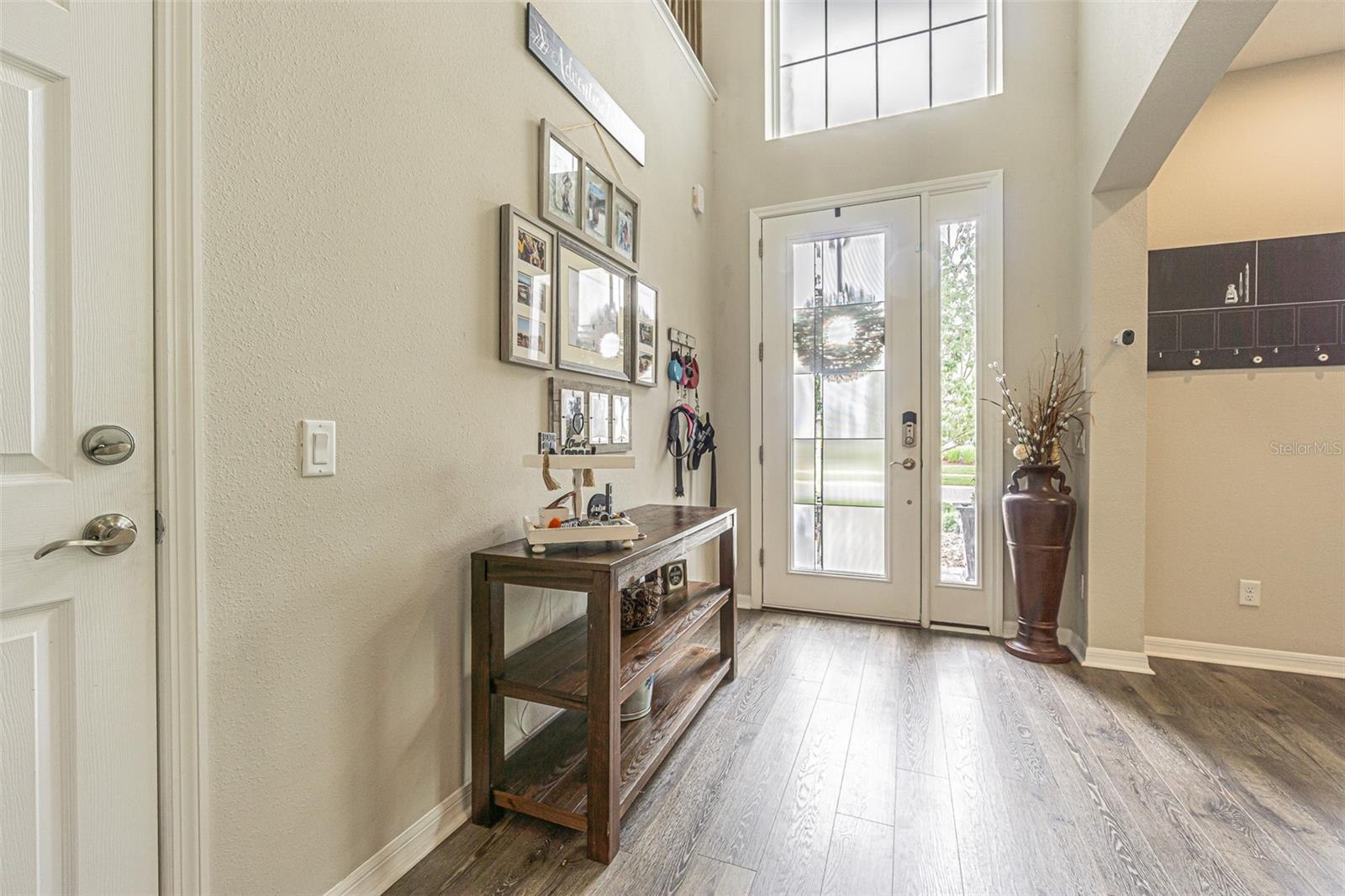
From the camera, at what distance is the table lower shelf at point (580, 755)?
1.45 m

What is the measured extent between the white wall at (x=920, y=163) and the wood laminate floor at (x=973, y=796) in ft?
2.73

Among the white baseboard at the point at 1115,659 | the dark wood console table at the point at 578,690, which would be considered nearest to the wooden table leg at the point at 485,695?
the dark wood console table at the point at 578,690

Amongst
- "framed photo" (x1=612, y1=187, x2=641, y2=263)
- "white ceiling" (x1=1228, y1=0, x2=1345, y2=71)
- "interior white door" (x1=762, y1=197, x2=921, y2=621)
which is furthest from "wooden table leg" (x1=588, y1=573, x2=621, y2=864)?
"white ceiling" (x1=1228, y1=0, x2=1345, y2=71)

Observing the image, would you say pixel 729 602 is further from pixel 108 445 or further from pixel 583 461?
pixel 108 445

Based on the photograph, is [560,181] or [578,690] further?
[560,181]

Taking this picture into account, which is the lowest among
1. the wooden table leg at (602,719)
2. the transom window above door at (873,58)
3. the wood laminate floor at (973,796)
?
the wood laminate floor at (973,796)

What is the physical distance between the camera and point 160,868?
91 cm

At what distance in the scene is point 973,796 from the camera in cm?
161

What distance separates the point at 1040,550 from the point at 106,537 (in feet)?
10.2

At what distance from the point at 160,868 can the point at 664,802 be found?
111cm

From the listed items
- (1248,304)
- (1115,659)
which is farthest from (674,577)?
(1248,304)

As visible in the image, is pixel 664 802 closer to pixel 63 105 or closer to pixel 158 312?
pixel 158 312

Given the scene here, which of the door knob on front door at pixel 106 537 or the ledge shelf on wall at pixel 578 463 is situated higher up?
the ledge shelf on wall at pixel 578 463

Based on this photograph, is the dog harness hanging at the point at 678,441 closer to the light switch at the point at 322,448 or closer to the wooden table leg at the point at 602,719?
the wooden table leg at the point at 602,719
